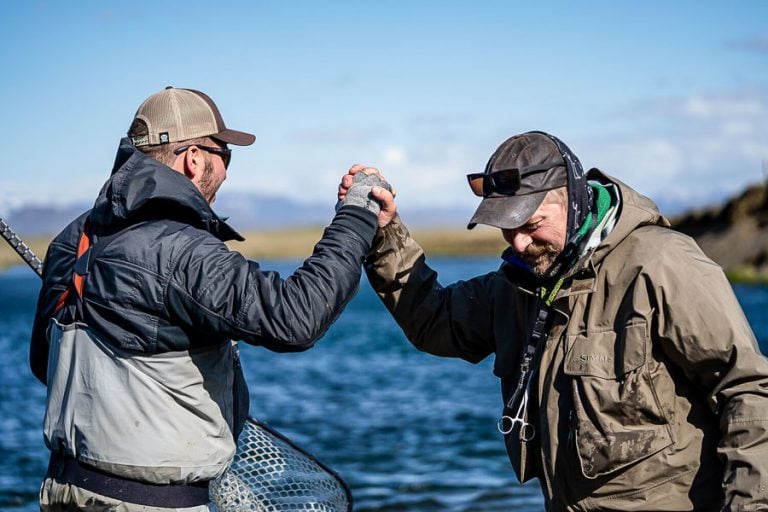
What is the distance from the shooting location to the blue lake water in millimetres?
11102

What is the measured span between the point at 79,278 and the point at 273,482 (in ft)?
4.72

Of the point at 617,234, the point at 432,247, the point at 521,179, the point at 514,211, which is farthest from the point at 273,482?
the point at 432,247

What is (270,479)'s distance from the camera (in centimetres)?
444

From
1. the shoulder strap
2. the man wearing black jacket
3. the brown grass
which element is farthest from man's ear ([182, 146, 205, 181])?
the brown grass

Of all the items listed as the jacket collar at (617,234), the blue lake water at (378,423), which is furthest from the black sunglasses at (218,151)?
the blue lake water at (378,423)

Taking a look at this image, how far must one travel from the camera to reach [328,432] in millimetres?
14984

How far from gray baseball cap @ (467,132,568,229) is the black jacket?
2.09 feet

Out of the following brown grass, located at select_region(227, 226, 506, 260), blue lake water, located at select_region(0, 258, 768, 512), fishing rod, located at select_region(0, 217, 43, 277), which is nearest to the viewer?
fishing rod, located at select_region(0, 217, 43, 277)

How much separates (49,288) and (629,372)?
2.36m

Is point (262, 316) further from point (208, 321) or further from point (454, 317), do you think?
point (454, 317)

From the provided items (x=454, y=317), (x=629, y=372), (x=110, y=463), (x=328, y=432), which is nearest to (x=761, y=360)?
(x=629, y=372)

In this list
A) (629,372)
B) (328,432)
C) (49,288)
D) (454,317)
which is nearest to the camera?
(629,372)

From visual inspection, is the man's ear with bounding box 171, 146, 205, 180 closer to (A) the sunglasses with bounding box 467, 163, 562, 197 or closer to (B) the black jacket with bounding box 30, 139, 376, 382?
(B) the black jacket with bounding box 30, 139, 376, 382

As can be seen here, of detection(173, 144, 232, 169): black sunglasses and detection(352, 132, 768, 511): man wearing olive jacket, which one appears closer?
detection(352, 132, 768, 511): man wearing olive jacket
